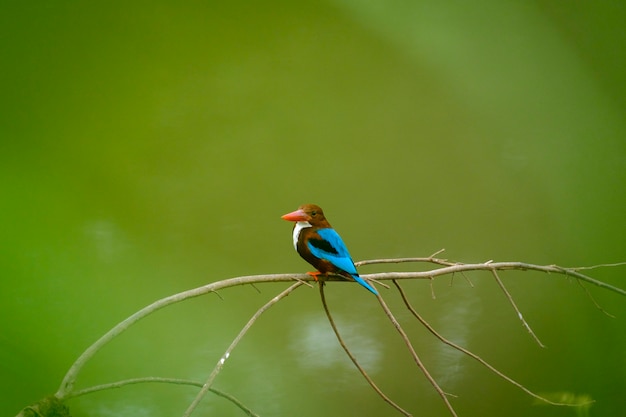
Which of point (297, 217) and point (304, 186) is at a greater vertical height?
point (304, 186)

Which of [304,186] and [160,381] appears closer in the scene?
[160,381]

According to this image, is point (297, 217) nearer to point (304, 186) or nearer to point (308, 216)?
point (308, 216)

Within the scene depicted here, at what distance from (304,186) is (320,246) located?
38cm

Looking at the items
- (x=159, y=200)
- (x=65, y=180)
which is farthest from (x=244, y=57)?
(x=65, y=180)

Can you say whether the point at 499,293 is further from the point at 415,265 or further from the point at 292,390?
the point at 292,390

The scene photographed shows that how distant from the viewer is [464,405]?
1.81m

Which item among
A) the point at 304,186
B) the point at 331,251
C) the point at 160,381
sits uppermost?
the point at 304,186

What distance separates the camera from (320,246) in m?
1.38

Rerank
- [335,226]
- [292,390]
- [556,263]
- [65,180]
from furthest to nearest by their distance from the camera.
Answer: [556,263]
[335,226]
[292,390]
[65,180]

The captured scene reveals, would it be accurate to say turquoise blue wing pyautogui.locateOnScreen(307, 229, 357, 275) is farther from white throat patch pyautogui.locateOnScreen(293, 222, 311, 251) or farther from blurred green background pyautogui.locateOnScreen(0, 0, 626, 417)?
blurred green background pyautogui.locateOnScreen(0, 0, 626, 417)

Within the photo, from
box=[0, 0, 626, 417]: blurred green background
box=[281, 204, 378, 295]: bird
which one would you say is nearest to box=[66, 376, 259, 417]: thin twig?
box=[0, 0, 626, 417]: blurred green background

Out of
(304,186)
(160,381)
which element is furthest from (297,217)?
(160,381)

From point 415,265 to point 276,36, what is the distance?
89 cm

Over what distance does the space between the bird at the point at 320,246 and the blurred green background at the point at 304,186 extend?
22cm
